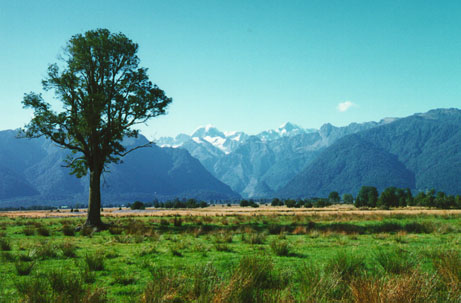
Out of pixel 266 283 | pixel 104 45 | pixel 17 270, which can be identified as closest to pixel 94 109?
pixel 104 45

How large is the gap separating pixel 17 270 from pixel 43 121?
72.5 feet

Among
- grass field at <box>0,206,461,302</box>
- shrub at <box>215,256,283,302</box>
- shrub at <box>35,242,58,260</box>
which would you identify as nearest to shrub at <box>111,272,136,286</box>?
grass field at <box>0,206,461,302</box>

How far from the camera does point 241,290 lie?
6.13m

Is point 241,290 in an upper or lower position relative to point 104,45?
lower

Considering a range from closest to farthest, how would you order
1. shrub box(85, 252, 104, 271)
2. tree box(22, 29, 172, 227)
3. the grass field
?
1. the grass field
2. shrub box(85, 252, 104, 271)
3. tree box(22, 29, 172, 227)

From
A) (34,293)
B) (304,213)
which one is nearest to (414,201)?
(304,213)

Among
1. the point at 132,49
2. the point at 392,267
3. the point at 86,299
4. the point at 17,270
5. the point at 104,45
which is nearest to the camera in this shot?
the point at 86,299

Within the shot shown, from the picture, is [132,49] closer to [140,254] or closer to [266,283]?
[140,254]

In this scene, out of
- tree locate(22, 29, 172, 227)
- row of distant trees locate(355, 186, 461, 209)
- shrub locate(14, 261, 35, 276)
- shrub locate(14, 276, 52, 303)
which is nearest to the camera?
shrub locate(14, 276, 52, 303)

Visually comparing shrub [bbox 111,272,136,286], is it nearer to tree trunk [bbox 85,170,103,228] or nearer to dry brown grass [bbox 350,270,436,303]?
dry brown grass [bbox 350,270,436,303]

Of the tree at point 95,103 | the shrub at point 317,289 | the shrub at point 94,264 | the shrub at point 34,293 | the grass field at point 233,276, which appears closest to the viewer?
the shrub at point 317,289

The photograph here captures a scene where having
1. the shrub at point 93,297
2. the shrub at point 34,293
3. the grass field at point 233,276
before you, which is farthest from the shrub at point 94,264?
the shrub at point 93,297

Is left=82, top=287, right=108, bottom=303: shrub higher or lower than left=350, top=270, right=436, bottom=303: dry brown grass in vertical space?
lower

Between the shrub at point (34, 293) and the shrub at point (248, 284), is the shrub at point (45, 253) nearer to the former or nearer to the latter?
the shrub at point (34, 293)
